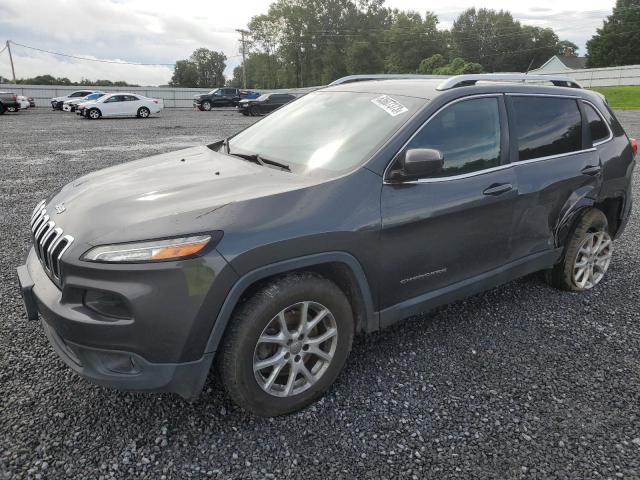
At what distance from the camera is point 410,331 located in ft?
11.5

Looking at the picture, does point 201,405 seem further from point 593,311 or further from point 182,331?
point 593,311

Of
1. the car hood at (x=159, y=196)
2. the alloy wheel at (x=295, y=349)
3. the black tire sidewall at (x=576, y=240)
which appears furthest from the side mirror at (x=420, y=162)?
the black tire sidewall at (x=576, y=240)

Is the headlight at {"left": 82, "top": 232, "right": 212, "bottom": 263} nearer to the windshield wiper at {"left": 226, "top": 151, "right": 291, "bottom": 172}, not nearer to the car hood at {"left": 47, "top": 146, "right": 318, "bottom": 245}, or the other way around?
the car hood at {"left": 47, "top": 146, "right": 318, "bottom": 245}

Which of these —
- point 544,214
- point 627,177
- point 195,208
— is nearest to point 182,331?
point 195,208

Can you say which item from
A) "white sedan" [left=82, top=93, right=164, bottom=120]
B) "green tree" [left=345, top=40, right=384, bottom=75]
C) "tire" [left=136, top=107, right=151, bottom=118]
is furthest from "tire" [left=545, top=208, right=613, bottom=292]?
"green tree" [left=345, top=40, right=384, bottom=75]

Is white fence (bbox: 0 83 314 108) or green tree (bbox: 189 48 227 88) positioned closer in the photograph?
white fence (bbox: 0 83 314 108)

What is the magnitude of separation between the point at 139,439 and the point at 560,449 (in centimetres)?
210

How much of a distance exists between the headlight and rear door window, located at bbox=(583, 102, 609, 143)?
3465 millimetres

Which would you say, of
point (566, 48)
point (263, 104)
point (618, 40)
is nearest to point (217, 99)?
point (263, 104)

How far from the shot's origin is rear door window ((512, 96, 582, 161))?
347 centimetres

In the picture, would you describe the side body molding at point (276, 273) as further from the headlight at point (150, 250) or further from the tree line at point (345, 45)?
the tree line at point (345, 45)

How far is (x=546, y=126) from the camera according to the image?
3656 mm

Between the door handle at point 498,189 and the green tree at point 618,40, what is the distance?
8380 centimetres

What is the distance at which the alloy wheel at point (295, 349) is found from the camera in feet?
8.13
